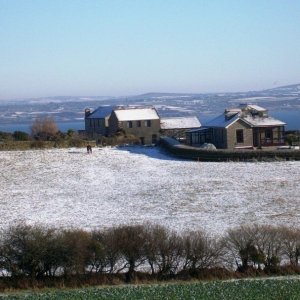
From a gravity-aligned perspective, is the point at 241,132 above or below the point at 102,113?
below

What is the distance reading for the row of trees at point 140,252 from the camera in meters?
19.9

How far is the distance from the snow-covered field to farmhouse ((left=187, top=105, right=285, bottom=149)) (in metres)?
8.14

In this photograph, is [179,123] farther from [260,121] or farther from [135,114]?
[260,121]

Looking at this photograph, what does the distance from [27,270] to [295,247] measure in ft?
26.0

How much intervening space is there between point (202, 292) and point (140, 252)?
4217 mm

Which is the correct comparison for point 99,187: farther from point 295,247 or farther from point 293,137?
point 293,137

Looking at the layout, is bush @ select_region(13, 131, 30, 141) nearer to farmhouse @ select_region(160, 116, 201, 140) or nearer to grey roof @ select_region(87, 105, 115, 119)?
grey roof @ select_region(87, 105, 115, 119)

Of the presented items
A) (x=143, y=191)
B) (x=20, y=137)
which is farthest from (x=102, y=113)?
(x=143, y=191)

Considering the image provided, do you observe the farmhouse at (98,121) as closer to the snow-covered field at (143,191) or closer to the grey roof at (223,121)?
the grey roof at (223,121)

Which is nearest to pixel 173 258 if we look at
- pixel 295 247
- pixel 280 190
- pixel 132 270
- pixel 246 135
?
pixel 132 270

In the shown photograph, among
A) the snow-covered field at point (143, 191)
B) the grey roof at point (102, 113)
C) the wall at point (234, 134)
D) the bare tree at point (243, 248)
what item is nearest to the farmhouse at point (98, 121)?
the grey roof at point (102, 113)

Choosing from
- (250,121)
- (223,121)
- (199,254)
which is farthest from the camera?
(223,121)

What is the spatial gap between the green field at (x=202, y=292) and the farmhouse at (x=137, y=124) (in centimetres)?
5047

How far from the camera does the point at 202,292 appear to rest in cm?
1638
